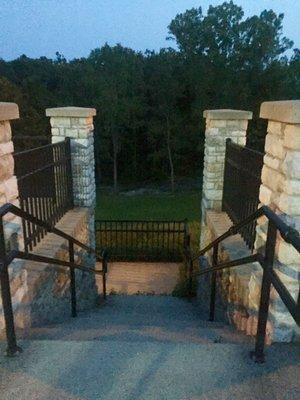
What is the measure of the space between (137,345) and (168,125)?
908 inches

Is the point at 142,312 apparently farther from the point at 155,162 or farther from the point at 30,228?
the point at 155,162

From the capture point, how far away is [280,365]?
2.38 metres

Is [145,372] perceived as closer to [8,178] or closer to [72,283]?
[8,178]

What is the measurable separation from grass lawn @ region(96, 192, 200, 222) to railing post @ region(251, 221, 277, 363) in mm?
13107

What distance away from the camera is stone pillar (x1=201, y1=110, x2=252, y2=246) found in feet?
20.9

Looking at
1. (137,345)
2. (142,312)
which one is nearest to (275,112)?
(137,345)

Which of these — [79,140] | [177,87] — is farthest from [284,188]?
[177,87]

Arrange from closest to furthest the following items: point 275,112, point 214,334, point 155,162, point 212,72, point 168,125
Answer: point 275,112 → point 214,334 → point 212,72 → point 168,125 → point 155,162

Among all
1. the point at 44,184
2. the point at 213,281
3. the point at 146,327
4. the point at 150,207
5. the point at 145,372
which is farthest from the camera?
the point at 150,207

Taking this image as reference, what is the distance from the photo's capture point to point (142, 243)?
11203 mm

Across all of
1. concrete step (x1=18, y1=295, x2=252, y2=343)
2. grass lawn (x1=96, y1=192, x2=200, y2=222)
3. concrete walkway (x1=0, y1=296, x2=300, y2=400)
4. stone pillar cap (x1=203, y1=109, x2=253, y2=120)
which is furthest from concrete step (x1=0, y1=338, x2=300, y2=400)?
grass lawn (x1=96, y1=192, x2=200, y2=222)

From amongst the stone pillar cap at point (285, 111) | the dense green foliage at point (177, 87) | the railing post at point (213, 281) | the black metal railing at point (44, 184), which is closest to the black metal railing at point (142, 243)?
the black metal railing at point (44, 184)

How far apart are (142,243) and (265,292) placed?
8.94 metres

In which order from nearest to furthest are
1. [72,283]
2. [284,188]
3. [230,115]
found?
[284,188], [72,283], [230,115]
